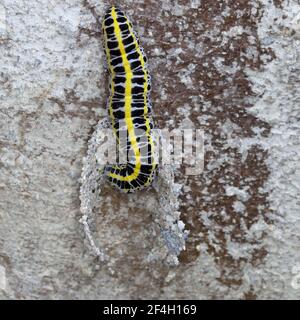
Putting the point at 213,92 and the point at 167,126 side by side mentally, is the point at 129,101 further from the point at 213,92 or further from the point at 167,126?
the point at 213,92

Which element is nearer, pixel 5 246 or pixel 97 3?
pixel 97 3

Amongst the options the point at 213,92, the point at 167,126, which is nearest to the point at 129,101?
the point at 167,126

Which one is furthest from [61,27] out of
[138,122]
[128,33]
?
[138,122]

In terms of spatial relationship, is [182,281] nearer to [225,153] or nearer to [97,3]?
[225,153]
